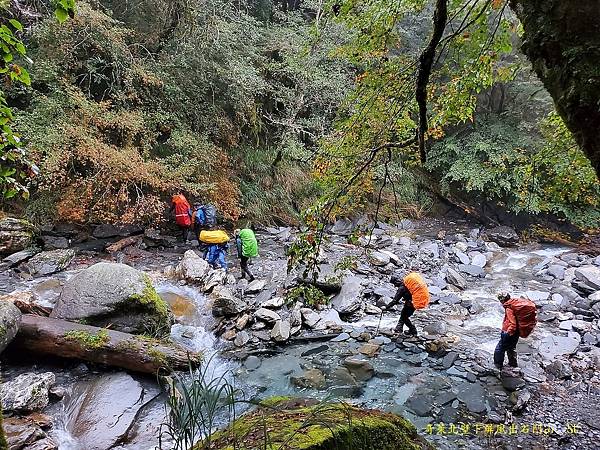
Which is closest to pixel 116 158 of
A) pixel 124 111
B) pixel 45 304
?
pixel 124 111

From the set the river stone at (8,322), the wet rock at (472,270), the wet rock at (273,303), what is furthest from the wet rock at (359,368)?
the wet rock at (472,270)

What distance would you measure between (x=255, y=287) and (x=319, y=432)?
22.0 ft

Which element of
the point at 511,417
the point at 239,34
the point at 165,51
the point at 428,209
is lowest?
the point at 511,417

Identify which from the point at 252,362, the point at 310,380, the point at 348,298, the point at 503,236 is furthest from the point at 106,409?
the point at 503,236

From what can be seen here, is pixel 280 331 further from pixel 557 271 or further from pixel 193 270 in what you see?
pixel 557 271

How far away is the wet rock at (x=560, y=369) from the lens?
19.7ft

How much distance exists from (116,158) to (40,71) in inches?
103

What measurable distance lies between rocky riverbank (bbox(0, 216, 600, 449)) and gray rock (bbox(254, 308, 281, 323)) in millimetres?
37

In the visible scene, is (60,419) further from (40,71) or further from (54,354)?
(40,71)

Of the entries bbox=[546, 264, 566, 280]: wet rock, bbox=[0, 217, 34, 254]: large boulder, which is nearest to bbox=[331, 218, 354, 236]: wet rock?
bbox=[546, 264, 566, 280]: wet rock

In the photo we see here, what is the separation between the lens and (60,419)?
4.66m

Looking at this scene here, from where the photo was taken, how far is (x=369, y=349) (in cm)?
674

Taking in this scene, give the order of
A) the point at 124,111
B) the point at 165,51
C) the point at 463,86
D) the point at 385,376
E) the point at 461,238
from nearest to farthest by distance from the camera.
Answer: the point at 463,86, the point at 385,376, the point at 124,111, the point at 165,51, the point at 461,238

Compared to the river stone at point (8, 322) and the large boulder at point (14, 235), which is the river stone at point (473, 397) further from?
the large boulder at point (14, 235)
